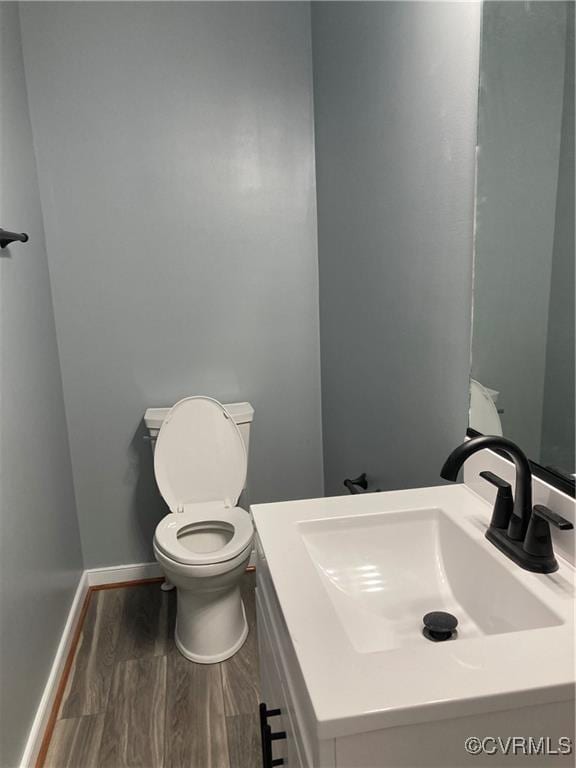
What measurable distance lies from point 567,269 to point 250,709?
1601mm

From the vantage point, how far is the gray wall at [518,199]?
0.98 metres

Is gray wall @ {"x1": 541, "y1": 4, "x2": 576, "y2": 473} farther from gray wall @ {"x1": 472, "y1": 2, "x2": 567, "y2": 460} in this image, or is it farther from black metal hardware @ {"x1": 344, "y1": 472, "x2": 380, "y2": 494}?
black metal hardware @ {"x1": 344, "y1": 472, "x2": 380, "y2": 494}

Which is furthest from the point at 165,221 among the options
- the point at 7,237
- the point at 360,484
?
the point at 360,484

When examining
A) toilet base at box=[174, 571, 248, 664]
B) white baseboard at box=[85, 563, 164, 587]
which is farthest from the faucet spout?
white baseboard at box=[85, 563, 164, 587]

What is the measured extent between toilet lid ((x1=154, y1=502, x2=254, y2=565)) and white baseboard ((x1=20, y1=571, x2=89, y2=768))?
0.49 metres

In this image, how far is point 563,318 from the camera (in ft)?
3.19

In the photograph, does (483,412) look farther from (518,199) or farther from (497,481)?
(518,199)

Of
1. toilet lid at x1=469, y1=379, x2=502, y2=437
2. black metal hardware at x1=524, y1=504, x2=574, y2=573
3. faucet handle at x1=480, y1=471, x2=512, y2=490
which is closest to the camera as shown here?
black metal hardware at x1=524, y1=504, x2=574, y2=573

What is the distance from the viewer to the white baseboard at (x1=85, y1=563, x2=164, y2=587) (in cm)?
254

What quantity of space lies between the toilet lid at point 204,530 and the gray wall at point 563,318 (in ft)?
3.96

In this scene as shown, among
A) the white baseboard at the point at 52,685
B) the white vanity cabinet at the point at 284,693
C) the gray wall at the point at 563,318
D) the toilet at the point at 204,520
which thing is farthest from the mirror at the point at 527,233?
the white baseboard at the point at 52,685

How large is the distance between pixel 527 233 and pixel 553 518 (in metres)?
0.52

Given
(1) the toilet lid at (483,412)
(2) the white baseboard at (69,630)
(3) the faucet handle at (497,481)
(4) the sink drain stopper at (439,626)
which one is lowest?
(2) the white baseboard at (69,630)

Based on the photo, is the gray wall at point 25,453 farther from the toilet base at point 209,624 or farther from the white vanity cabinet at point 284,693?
the white vanity cabinet at point 284,693
